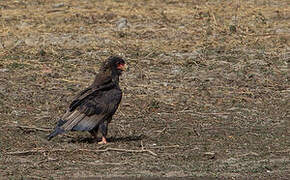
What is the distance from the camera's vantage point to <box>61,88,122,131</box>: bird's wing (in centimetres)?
955

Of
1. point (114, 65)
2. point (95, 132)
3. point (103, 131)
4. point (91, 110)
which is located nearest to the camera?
point (91, 110)

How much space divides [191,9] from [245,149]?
8711mm

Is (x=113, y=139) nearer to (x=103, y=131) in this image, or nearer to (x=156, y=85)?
(x=103, y=131)

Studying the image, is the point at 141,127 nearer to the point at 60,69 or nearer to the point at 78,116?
the point at 78,116

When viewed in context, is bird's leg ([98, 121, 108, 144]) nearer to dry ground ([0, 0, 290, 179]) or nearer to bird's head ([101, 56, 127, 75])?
dry ground ([0, 0, 290, 179])

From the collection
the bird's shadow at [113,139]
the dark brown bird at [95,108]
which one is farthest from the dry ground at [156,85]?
the dark brown bird at [95,108]

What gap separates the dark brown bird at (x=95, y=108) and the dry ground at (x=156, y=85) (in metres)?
0.25

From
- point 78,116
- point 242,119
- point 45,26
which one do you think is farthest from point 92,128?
point 45,26

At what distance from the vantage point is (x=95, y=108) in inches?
383

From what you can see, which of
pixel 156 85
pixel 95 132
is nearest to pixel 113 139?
pixel 95 132

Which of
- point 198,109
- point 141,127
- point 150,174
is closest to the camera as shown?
point 150,174

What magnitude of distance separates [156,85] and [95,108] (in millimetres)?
3409

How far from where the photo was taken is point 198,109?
1180 centimetres

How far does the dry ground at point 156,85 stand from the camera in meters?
9.20
